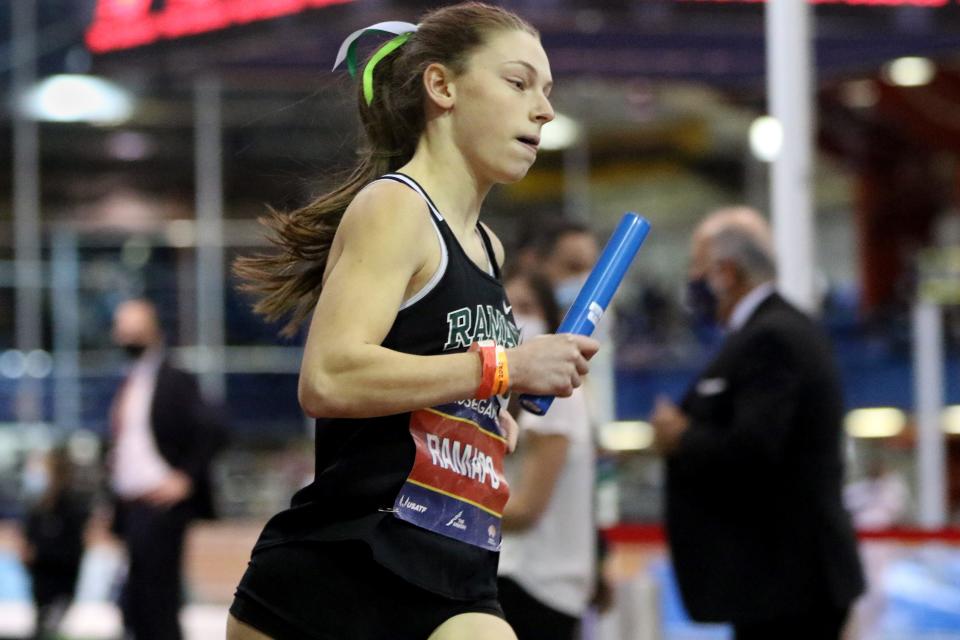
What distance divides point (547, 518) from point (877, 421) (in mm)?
10728

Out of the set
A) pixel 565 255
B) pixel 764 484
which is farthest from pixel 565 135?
A: pixel 764 484

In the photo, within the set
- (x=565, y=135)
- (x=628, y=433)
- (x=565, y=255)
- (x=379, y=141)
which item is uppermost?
(x=565, y=135)

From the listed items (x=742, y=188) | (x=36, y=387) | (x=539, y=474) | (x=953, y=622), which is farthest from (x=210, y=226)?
(x=539, y=474)

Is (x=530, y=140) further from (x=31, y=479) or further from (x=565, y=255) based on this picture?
(x=31, y=479)

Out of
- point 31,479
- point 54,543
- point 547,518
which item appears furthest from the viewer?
point 31,479

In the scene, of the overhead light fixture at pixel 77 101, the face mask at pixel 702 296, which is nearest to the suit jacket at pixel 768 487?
the face mask at pixel 702 296

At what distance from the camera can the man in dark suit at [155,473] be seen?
7.04 meters

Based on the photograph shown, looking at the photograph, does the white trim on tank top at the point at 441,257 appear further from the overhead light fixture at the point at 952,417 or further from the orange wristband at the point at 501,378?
the overhead light fixture at the point at 952,417

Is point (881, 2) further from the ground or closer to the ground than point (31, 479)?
further from the ground

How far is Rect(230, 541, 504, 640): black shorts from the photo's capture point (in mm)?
2459

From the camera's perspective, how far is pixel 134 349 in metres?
7.45

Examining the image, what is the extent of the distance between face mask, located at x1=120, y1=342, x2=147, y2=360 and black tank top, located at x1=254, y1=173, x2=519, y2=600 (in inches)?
198

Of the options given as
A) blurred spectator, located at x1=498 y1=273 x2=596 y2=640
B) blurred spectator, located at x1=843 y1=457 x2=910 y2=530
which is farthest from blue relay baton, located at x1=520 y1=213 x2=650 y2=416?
blurred spectator, located at x1=843 y1=457 x2=910 y2=530

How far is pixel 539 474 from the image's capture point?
13.6 ft
